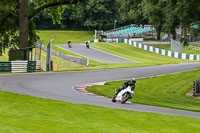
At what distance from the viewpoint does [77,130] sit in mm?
10547

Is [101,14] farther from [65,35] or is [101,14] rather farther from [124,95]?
[124,95]

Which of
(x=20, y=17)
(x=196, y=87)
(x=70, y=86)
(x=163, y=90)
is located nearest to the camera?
(x=196, y=87)

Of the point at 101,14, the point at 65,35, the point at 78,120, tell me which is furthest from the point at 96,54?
the point at 101,14

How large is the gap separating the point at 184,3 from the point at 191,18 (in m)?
2.28

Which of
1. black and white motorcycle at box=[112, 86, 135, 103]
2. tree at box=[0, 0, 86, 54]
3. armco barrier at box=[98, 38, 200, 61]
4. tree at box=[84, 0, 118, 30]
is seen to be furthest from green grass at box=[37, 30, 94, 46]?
black and white motorcycle at box=[112, 86, 135, 103]

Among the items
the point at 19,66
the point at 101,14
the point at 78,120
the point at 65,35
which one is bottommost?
the point at 19,66

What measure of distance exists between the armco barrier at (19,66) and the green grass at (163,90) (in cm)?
819

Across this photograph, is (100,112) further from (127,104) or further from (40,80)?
(40,80)

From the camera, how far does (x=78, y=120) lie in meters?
12.2

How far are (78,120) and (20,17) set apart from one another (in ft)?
86.4

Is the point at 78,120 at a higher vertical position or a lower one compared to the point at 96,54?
higher

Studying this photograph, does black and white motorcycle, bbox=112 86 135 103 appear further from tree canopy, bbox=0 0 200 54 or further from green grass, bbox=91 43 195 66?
green grass, bbox=91 43 195 66

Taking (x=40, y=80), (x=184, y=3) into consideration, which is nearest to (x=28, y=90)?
(x=40, y=80)

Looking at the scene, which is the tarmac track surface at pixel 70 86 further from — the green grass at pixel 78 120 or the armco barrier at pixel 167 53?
the armco barrier at pixel 167 53
